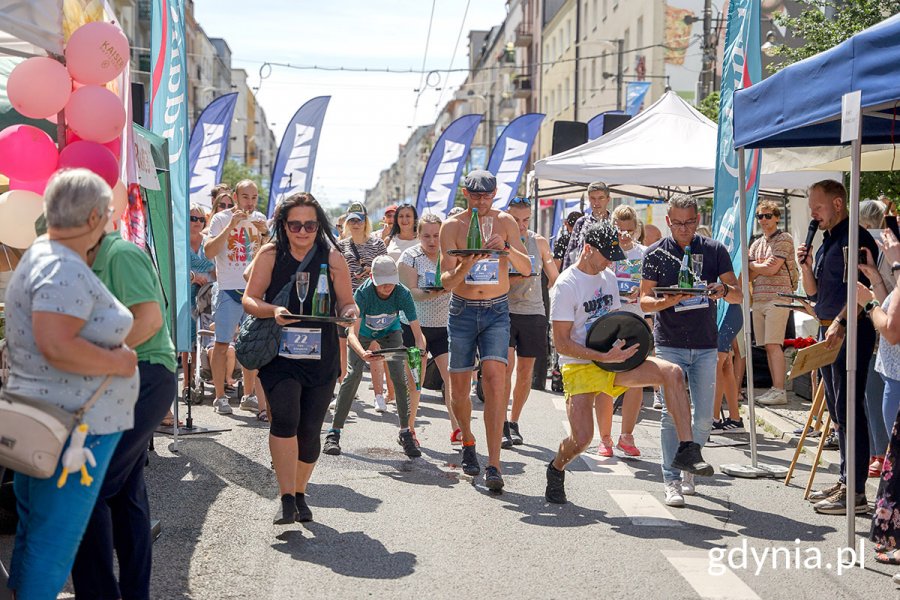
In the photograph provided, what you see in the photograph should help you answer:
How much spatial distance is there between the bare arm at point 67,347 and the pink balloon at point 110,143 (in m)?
2.62

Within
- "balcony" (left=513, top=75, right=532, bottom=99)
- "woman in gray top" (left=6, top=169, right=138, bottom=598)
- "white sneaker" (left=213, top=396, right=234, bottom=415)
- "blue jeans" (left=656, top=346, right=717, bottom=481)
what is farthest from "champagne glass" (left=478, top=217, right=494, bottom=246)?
"balcony" (left=513, top=75, right=532, bottom=99)

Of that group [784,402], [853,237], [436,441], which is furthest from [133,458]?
[784,402]

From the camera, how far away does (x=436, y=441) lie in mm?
9328

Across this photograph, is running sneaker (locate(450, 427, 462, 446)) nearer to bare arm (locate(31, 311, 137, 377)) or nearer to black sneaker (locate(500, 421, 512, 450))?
black sneaker (locate(500, 421, 512, 450))

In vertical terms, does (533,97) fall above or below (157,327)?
above

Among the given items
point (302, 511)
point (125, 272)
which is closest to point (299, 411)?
point (302, 511)

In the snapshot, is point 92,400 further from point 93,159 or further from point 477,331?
point 477,331

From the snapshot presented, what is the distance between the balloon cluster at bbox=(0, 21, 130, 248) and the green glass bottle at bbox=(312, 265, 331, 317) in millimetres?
1144

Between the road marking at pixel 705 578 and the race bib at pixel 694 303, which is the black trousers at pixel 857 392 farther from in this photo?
the road marking at pixel 705 578

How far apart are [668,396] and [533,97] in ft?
205

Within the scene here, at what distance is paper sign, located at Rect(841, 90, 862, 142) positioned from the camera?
18.6 feet

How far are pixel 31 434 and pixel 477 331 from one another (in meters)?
4.27

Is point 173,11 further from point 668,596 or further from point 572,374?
point 668,596

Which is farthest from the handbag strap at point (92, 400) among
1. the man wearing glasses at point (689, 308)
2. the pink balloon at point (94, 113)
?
the man wearing glasses at point (689, 308)
